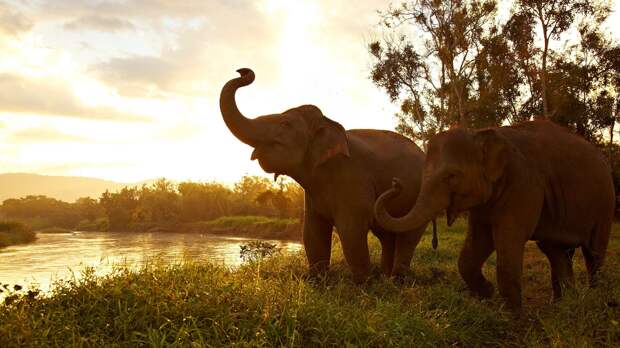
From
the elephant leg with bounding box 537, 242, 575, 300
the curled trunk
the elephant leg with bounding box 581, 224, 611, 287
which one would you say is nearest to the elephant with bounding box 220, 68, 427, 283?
the curled trunk

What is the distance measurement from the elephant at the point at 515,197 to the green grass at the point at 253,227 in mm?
24393

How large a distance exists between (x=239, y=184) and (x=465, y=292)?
4811 centimetres

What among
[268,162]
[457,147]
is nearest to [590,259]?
[457,147]

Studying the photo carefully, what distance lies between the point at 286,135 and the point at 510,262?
2.42 m

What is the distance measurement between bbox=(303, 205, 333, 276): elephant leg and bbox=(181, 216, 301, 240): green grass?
77.2 feet

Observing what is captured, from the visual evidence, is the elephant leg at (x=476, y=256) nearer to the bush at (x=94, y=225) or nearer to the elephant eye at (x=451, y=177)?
the elephant eye at (x=451, y=177)

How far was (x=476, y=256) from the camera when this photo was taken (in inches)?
203

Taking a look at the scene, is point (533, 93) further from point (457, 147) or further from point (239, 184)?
point (239, 184)

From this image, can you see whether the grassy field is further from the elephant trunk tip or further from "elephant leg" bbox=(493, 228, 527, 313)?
the elephant trunk tip

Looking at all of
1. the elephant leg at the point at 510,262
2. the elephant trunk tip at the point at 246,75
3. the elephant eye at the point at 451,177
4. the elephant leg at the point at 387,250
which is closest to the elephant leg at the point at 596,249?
the elephant leg at the point at 510,262

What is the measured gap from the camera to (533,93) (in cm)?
2169

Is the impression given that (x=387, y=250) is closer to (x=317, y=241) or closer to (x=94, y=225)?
→ (x=317, y=241)

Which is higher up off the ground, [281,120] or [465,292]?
[281,120]

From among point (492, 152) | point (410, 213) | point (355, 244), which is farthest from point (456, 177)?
point (355, 244)
